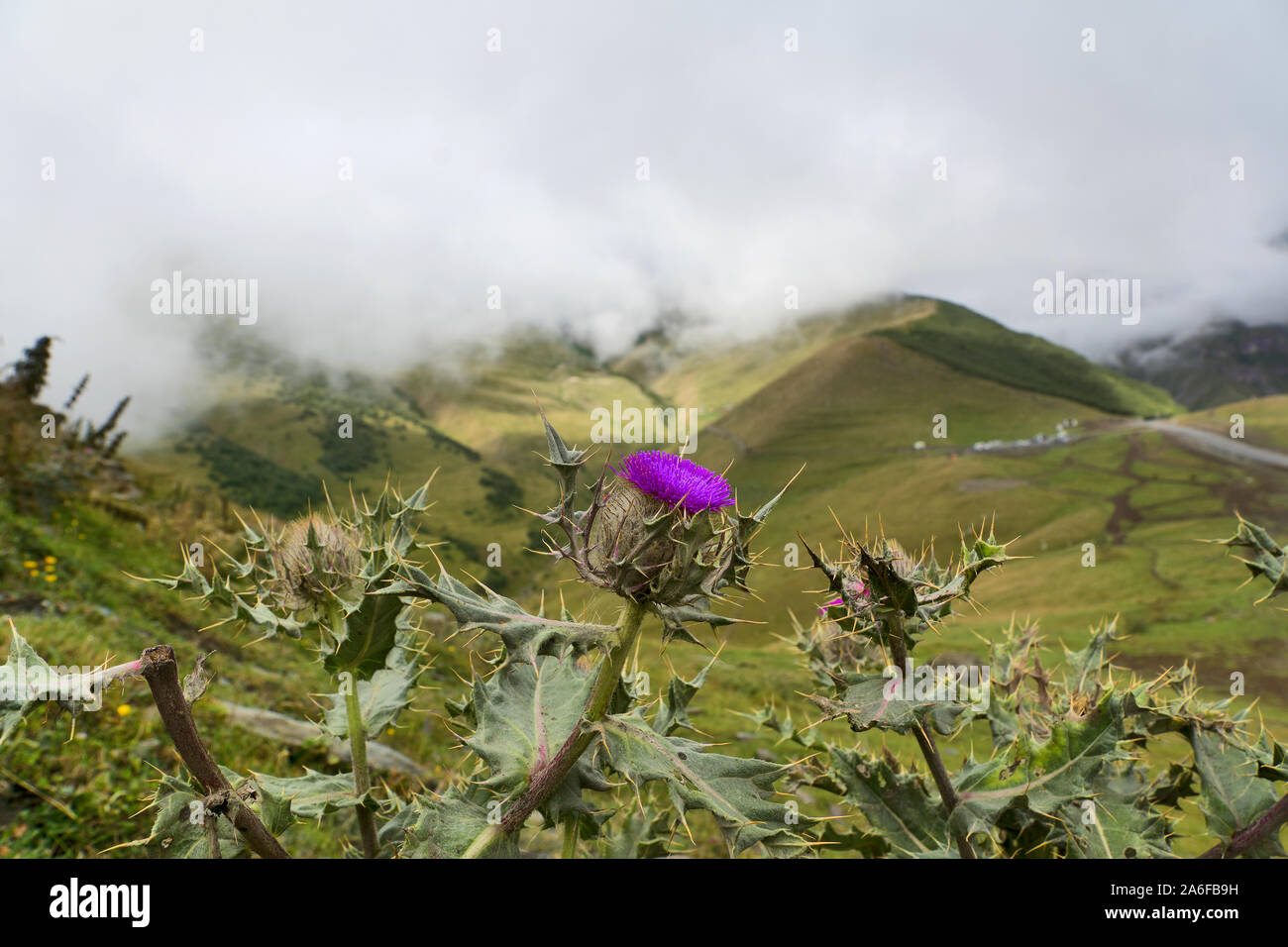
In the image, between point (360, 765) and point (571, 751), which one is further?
point (360, 765)

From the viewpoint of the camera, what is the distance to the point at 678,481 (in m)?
2.34

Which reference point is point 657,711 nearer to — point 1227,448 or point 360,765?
point 360,765

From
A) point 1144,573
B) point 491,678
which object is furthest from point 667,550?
point 1144,573

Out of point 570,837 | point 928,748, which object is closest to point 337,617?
point 570,837

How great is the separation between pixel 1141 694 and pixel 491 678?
2935 millimetres

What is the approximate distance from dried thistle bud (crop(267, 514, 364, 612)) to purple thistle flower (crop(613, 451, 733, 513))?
146 centimetres

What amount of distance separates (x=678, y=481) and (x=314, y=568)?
1.83m

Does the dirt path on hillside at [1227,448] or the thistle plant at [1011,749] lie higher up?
the dirt path on hillside at [1227,448]

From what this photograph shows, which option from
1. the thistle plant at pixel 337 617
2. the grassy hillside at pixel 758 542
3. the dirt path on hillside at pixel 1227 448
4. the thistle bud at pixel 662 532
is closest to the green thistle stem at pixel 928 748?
the grassy hillside at pixel 758 542

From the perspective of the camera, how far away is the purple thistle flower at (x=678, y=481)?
2297mm

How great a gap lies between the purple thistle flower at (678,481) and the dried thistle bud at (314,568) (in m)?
1.46

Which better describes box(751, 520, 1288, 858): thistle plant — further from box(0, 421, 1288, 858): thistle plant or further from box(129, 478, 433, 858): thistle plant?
box(129, 478, 433, 858): thistle plant

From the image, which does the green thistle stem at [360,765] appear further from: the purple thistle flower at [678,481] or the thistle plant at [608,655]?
the purple thistle flower at [678,481]
